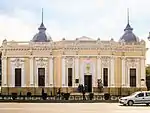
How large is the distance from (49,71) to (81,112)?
34.0 metres

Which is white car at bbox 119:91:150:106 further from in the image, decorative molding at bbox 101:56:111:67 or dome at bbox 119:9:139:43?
dome at bbox 119:9:139:43

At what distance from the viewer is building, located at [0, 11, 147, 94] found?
197ft

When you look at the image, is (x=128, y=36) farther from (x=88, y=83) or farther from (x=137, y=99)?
(x=137, y=99)

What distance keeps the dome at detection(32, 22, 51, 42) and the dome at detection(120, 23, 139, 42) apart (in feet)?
34.6

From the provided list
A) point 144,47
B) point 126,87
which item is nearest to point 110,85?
point 126,87

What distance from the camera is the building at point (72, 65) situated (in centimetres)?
6016

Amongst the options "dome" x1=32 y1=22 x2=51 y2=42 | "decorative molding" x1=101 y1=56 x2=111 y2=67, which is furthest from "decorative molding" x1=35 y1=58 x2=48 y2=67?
"decorative molding" x1=101 y1=56 x2=111 y2=67

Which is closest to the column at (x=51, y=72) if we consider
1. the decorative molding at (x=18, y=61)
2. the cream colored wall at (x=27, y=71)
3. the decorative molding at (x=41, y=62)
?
the decorative molding at (x=41, y=62)

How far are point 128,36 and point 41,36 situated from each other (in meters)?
12.2

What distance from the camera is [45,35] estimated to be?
216ft

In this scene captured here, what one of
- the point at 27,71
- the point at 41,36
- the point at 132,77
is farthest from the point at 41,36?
the point at 132,77

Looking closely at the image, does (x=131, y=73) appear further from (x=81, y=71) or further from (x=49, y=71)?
(x=49, y=71)

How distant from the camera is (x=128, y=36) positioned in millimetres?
65375

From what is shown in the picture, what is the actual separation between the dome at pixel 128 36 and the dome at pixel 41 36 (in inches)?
415
